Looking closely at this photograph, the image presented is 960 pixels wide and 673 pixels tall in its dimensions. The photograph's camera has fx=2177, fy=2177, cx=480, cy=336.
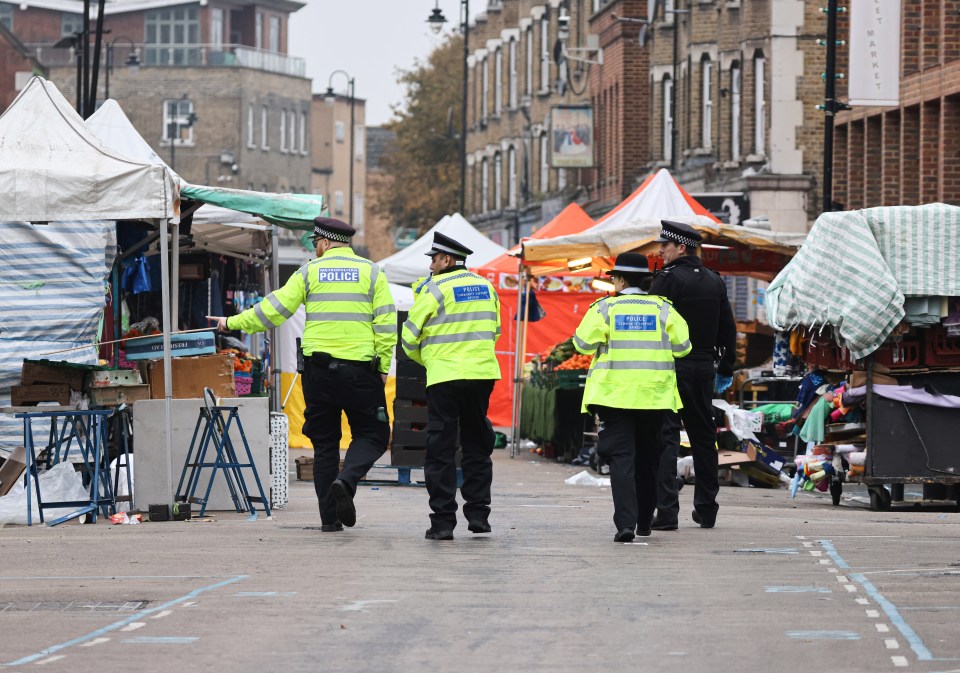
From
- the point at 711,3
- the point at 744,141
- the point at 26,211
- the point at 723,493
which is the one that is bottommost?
the point at 723,493

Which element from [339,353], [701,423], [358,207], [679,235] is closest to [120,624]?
[339,353]

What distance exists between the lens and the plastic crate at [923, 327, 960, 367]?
54.9 feet

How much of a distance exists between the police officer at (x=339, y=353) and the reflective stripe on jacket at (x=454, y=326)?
318 millimetres

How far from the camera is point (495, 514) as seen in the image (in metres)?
16.1

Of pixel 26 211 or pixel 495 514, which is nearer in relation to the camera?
pixel 26 211

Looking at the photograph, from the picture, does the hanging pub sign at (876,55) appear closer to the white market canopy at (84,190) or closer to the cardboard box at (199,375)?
the cardboard box at (199,375)

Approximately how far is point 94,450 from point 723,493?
22.3ft

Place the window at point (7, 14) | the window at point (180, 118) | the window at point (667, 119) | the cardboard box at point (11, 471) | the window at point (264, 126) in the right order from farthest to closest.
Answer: the window at point (264, 126), the window at point (180, 118), the window at point (7, 14), the window at point (667, 119), the cardboard box at point (11, 471)

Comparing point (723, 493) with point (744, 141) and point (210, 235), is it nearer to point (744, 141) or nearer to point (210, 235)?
point (210, 235)

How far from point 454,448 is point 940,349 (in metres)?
4.86

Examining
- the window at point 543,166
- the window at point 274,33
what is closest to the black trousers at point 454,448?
the window at point 543,166

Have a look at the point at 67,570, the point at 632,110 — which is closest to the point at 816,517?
the point at 67,570

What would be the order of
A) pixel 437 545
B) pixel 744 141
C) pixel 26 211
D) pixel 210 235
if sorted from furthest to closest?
pixel 744 141 → pixel 210 235 → pixel 26 211 → pixel 437 545

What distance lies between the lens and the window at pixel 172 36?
116875 millimetres
